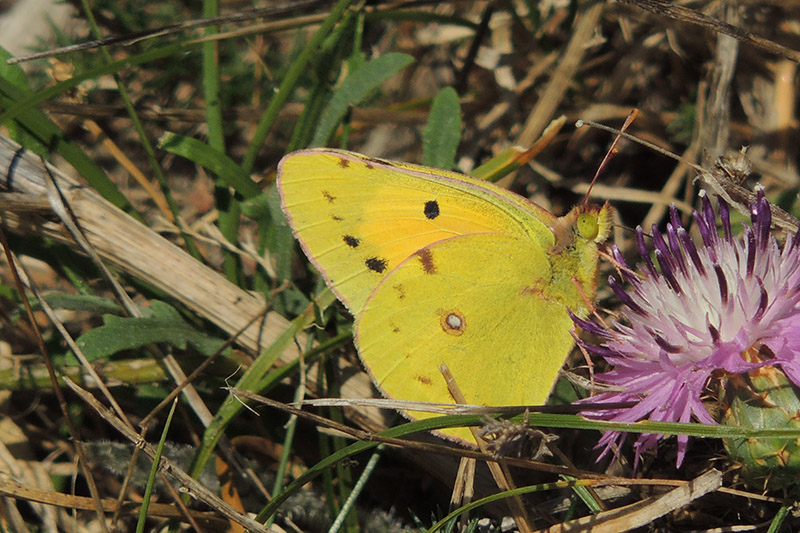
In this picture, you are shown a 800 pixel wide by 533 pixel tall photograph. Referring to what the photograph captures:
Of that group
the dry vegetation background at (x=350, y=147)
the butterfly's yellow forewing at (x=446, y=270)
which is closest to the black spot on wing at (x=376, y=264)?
the butterfly's yellow forewing at (x=446, y=270)

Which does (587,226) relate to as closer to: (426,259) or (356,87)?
(426,259)

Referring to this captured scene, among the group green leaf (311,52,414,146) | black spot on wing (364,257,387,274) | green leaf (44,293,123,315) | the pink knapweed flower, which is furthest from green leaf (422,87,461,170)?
green leaf (44,293,123,315)

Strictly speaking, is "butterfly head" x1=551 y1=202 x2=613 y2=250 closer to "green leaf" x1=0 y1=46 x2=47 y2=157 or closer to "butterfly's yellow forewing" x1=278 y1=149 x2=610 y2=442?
"butterfly's yellow forewing" x1=278 y1=149 x2=610 y2=442

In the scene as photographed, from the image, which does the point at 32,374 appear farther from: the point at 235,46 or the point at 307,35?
the point at 307,35

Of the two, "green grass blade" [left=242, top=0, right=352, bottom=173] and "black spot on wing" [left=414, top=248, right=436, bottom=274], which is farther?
"green grass blade" [left=242, top=0, right=352, bottom=173]

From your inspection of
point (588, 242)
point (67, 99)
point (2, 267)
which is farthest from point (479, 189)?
point (2, 267)

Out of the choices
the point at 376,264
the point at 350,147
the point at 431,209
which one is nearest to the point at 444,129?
the point at 431,209
